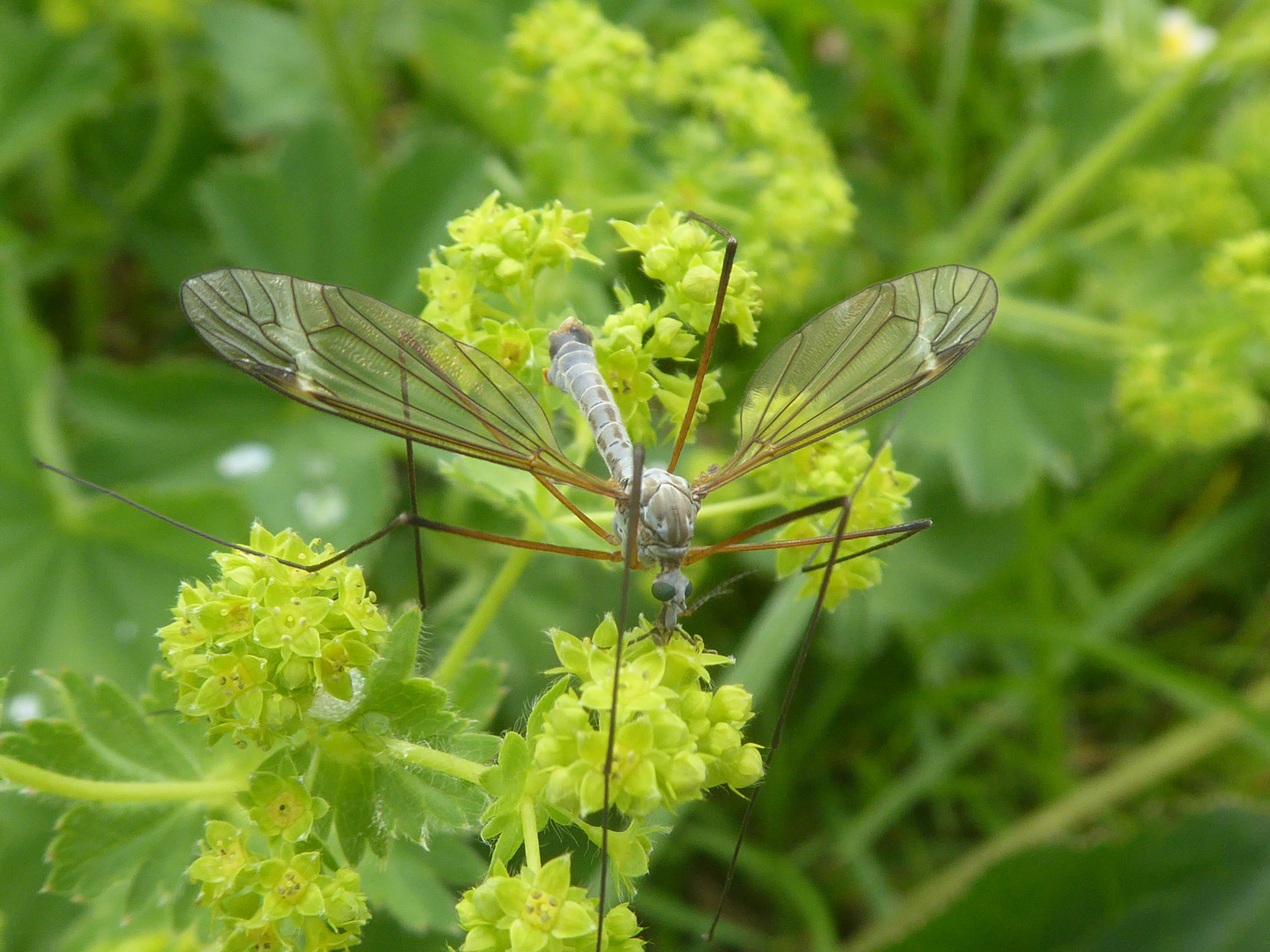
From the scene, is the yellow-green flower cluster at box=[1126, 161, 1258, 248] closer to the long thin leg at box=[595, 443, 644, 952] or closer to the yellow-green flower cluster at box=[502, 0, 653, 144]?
the yellow-green flower cluster at box=[502, 0, 653, 144]

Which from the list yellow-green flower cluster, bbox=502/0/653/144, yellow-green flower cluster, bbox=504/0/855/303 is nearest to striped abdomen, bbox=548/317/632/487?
yellow-green flower cluster, bbox=504/0/855/303

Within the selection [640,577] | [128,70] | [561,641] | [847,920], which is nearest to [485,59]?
[128,70]

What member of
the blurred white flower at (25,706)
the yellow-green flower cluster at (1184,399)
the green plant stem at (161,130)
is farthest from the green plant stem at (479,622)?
the green plant stem at (161,130)

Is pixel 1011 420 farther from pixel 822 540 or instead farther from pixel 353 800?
pixel 353 800

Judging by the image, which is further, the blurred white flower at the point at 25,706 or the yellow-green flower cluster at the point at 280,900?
the blurred white flower at the point at 25,706

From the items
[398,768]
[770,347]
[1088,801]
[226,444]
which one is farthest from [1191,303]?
[226,444]

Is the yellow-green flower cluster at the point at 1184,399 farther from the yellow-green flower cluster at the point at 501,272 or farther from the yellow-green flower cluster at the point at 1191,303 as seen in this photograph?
the yellow-green flower cluster at the point at 501,272

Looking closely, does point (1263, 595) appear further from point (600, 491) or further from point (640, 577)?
point (600, 491)
